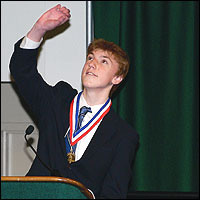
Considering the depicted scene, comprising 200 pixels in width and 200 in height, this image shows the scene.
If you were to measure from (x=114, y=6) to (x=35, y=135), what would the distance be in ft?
2.95

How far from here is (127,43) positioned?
8.52 ft

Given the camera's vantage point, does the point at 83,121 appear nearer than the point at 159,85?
Yes

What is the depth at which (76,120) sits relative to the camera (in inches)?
78.7

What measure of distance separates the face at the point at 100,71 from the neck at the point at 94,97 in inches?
1.2

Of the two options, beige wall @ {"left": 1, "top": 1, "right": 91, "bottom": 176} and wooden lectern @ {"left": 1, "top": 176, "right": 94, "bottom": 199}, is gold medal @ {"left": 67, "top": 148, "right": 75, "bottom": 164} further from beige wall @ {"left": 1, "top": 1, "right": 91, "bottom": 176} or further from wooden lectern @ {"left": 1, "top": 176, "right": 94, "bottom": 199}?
wooden lectern @ {"left": 1, "top": 176, "right": 94, "bottom": 199}

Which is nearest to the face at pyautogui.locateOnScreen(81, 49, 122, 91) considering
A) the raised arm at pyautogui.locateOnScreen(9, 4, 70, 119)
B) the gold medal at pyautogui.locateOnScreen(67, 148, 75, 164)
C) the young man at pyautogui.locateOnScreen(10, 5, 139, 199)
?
the young man at pyautogui.locateOnScreen(10, 5, 139, 199)

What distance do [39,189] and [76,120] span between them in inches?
44.3

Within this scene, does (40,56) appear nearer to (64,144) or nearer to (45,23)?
(45,23)

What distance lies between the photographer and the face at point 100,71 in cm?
200

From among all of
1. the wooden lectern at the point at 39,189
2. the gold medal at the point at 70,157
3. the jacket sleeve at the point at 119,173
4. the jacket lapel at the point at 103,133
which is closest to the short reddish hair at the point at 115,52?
the jacket lapel at the point at 103,133

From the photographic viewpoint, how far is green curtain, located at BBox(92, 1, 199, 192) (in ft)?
8.45

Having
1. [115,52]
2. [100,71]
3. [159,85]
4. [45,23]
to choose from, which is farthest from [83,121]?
[159,85]

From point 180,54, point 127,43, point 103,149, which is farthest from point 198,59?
point 103,149

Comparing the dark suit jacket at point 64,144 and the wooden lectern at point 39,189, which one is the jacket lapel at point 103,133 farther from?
the wooden lectern at point 39,189
